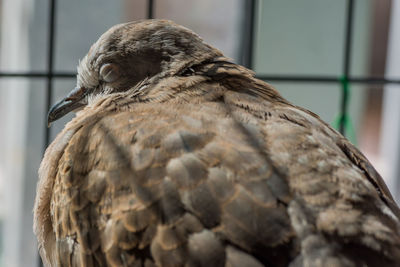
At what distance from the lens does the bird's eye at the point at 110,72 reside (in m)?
1.90

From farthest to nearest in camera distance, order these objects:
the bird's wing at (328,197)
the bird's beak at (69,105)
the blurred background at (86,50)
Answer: the blurred background at (86,50) → the bird's beak at (69,105) → the bird's wing at (328,197)

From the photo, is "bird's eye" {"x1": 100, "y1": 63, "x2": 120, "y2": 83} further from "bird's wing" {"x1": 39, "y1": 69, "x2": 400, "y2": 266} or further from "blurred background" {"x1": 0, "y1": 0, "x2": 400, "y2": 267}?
"blurred background" {"x1": 0, "y1": 0, "x2": 400, "y2": 267}

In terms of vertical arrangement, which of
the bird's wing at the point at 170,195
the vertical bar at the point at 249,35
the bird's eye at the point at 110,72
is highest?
the vertical bar at the point at 249,35

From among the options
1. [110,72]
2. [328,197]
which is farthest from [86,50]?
[328,197]

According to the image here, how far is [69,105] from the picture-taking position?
6.72 feet

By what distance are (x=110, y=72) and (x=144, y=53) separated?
0.43 ft

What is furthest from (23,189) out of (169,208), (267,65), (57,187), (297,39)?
(169,208)

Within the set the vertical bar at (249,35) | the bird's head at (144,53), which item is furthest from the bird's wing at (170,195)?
the vertical bar at (249,35)

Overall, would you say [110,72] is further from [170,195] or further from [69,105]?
[170,195]

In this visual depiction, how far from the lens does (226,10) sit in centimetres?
496

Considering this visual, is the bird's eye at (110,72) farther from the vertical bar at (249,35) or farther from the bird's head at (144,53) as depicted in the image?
the vertical bar at (249,35)

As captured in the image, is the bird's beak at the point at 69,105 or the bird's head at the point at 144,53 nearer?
the bird's head at the point at 144,53

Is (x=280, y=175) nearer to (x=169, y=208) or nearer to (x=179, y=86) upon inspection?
(x=169, y=208)

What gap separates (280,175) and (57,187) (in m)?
0.65
